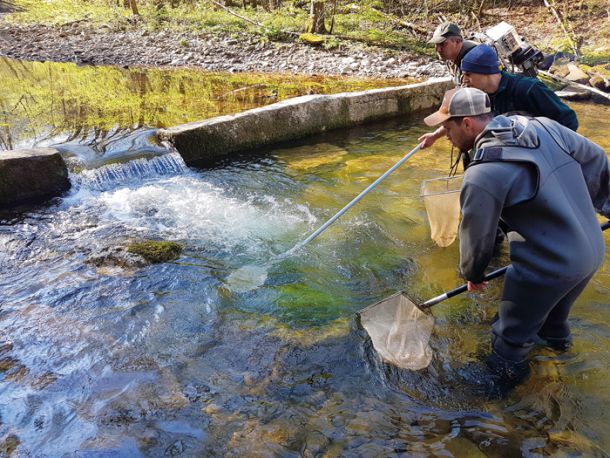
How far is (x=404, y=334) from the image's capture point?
312 centimetres

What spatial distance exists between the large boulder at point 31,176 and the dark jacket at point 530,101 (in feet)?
18.2

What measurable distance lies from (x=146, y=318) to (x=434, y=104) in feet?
28.6

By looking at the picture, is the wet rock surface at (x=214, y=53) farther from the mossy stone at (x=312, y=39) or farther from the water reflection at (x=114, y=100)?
the water reflection at (x=114, y=100)

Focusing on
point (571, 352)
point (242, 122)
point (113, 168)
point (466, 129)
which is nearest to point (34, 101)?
point (113, 168)

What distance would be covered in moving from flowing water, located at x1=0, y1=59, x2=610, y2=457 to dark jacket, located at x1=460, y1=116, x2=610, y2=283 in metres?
1.09

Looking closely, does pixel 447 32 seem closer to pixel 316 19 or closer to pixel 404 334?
pixel 404 334

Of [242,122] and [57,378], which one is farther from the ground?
[242,122]

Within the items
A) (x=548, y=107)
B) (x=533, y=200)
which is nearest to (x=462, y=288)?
(x=533, y=200)

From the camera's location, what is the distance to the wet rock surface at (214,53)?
45.9 ft

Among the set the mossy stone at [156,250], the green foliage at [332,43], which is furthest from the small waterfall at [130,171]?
the green foliage at [332,43]

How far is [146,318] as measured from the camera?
3.66 meters

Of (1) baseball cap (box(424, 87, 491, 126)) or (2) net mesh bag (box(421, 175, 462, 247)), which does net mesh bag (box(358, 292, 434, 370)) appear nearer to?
(2) net mesh bag (box(421, 175, 462, 247))

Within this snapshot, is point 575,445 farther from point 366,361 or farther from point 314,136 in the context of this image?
point 314,136

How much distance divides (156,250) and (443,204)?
3.01 metres
